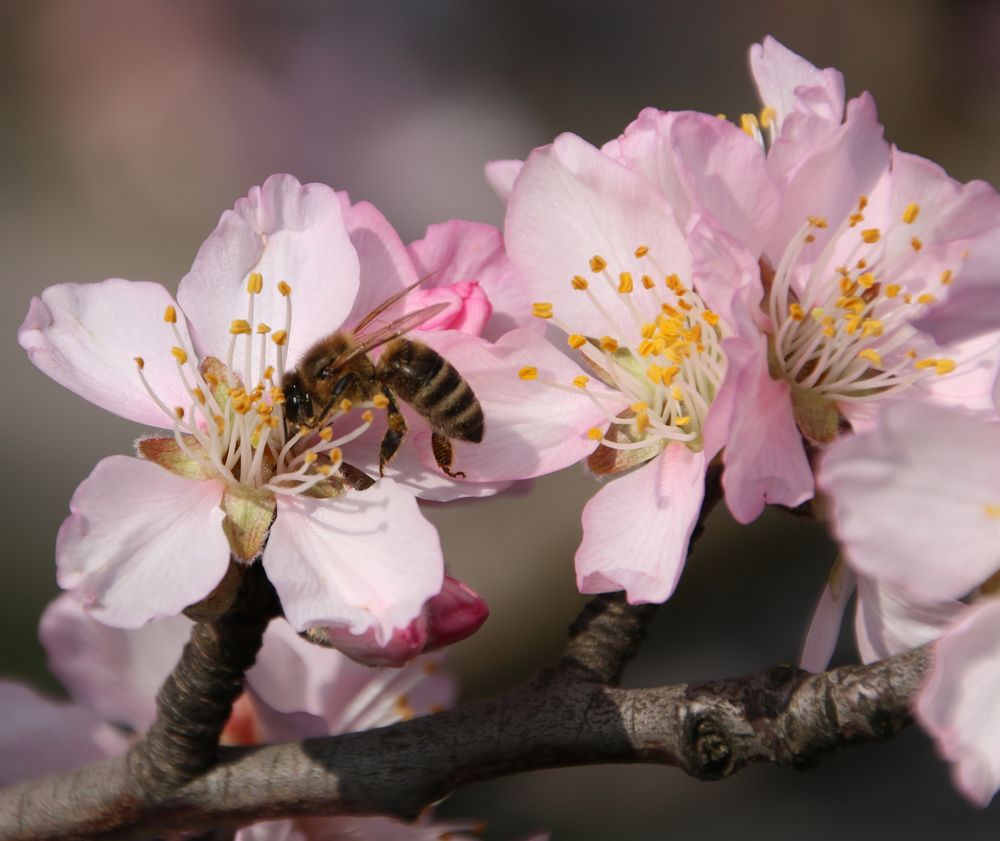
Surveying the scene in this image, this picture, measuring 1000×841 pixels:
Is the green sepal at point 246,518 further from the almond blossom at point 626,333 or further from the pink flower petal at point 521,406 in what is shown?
the almond blossom at point 626,333

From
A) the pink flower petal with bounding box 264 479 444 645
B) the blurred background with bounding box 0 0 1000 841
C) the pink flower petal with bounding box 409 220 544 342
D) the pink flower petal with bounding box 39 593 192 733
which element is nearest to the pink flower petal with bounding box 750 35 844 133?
the pink flower petal with bounding box 409 220 544 342

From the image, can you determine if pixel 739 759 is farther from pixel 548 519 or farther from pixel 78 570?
pixel 548 519

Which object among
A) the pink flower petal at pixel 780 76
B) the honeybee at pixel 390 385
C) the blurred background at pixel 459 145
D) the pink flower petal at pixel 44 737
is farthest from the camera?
the blurred background at pixel 459 145

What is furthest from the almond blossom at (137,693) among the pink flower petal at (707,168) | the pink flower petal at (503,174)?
the pink flower petal at (707,168)

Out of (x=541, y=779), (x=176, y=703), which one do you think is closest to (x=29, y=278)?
(x=541, y=779)

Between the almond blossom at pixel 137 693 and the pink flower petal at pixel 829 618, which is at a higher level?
the pink flower petal at pixel 829 618

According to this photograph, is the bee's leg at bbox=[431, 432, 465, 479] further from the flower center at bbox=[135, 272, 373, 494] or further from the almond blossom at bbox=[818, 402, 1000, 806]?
the almond blossom at bbox=[818, 402, 1000, 806]
